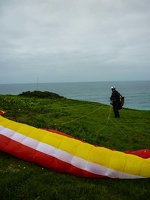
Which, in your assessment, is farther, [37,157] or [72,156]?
[37,157]

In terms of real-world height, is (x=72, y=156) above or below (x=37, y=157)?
above

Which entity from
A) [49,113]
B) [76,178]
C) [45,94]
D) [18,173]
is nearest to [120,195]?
[76,178]

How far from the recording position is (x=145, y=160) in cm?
978

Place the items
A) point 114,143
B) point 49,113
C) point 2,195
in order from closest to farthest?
point 2,195 < point 114,143 < point 49,113

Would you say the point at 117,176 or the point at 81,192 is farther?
the point at 117,176

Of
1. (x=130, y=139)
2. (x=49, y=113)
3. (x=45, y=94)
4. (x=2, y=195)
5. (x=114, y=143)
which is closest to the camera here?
(x=2, y=195)

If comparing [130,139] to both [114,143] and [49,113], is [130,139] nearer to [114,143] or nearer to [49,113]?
[114,143]

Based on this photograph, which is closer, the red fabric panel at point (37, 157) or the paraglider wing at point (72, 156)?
the paraglider wing at point (72, 156)

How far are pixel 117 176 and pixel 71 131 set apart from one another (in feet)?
19.8

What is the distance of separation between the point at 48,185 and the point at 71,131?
6628 mm

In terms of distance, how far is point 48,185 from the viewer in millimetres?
8883

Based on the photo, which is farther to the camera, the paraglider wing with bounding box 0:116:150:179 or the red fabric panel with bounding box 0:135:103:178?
the red fabric panel with bounding box 0:135:103:178

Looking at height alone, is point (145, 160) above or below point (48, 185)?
above

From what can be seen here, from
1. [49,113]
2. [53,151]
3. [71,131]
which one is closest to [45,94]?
[49,113]
